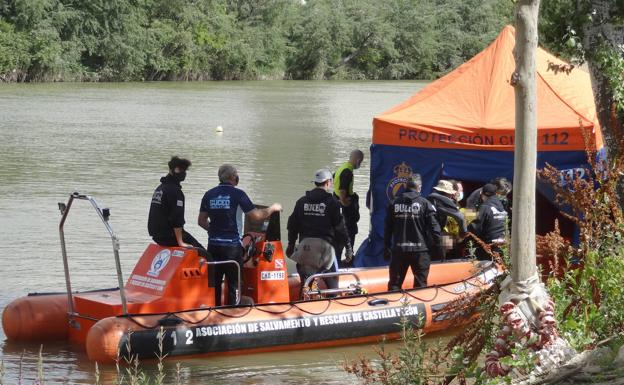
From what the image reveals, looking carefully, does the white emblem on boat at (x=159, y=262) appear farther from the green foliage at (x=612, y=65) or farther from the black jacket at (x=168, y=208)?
the green foliage at (x=612, y=65)

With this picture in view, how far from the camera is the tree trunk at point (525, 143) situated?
637cm

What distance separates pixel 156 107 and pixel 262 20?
4148 centimetres

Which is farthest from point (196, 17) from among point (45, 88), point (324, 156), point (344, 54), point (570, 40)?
point (570, 40)

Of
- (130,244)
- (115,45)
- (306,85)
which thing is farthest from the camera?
(306,85)

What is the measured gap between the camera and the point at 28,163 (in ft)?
84.4

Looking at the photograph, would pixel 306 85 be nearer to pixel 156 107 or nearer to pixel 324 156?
pixel 156 107

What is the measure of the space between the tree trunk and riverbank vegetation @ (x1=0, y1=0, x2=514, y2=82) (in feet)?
147

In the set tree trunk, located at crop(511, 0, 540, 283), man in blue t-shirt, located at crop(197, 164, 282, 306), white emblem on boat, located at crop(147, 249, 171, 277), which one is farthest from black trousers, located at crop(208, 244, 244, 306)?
tree trunk, located at crop(511, 0, 540, 283)

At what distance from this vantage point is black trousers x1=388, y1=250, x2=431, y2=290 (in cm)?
1084

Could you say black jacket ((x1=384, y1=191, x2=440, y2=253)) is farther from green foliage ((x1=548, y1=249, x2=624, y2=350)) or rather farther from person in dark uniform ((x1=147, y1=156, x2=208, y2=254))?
green foliage ((x1=548, y1=249, x2=624, y2=350))

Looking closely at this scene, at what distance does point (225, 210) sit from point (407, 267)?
2121 mm

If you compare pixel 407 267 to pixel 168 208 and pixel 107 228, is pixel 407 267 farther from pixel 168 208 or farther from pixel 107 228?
pixel 107 228

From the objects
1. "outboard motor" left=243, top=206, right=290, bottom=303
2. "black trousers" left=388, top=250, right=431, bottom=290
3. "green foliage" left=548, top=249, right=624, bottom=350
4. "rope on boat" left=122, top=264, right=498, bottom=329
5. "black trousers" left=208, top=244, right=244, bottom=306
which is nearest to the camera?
"green foliage" left=548, top=249, right=624, bottom=350

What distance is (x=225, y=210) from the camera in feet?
32.9
